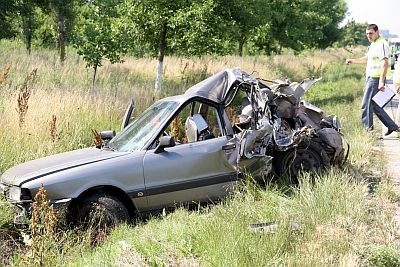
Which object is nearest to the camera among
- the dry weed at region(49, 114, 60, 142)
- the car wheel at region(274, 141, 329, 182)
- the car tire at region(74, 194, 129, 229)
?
the car tire at region(74, 194, 129, 229)

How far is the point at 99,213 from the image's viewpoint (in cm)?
570

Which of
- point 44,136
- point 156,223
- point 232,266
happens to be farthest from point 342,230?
point 44,136

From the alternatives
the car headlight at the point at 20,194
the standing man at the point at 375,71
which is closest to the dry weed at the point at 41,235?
the car headlight at the point at 20,194

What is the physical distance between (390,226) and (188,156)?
7.92 ft

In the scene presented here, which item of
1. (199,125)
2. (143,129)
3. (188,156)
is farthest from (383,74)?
(143,129)

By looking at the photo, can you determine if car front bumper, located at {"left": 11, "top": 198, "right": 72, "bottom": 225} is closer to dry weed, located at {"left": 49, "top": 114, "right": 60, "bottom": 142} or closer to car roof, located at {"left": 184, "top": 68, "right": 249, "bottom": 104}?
car roof, located at {"left": 184, "top": 68, "right": 249, "bottom": 104}

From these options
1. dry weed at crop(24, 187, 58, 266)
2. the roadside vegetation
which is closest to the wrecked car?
the roadside vegetation

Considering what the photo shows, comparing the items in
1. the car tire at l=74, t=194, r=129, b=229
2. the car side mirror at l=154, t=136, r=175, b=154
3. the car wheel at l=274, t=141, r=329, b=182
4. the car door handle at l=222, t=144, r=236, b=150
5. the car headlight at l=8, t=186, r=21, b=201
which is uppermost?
the car side mirror at l=154, t=136, r=175, b=154

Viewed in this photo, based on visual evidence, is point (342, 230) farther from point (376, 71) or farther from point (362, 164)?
point (376, 71)

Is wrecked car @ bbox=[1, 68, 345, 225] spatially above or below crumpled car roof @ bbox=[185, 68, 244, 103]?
below

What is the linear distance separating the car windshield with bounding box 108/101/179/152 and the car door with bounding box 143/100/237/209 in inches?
11.2

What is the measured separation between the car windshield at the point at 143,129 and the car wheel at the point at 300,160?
162 cm

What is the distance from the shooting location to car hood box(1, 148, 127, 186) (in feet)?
19.2

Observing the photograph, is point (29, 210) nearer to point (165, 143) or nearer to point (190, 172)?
point (165, 143)
